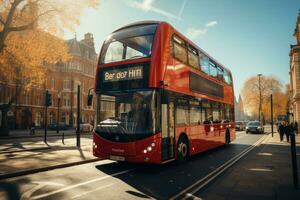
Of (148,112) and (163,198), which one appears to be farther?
(148,112)

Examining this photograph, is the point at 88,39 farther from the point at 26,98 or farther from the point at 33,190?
the point at 33,190

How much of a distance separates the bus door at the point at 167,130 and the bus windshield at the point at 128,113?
0.59 meters

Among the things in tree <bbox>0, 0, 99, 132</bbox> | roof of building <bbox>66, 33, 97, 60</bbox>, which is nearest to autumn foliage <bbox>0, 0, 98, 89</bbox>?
tree <bbox>0, 0, 99, 132</bbox>

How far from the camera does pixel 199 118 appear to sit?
38.1ft

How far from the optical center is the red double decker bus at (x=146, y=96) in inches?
323

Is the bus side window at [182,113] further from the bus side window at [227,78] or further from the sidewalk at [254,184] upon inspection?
the bus side window at [227,78]

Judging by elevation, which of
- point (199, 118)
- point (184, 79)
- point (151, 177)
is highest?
point (184, 79)

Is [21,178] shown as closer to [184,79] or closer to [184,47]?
[184,79]

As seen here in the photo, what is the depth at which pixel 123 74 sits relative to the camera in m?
8.73

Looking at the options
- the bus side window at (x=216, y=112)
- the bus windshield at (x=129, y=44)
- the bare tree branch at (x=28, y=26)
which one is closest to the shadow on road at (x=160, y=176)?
the bus side window at (x=216, y=112)

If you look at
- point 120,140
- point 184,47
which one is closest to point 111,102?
point 120,140

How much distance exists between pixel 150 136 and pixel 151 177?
1.23m

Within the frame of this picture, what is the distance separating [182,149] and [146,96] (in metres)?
2.98

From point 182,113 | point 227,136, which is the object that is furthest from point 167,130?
point 227,136
